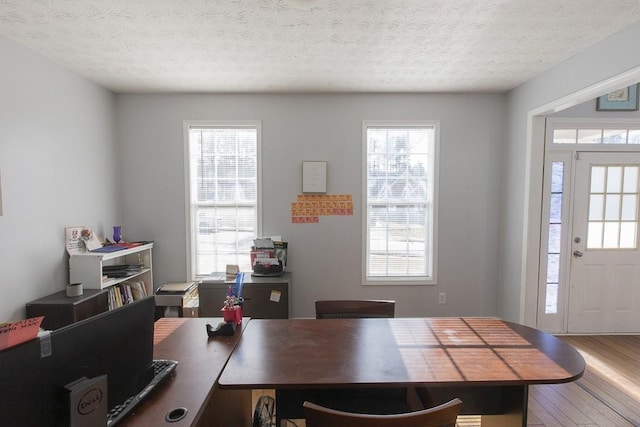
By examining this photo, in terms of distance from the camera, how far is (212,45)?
2.25m

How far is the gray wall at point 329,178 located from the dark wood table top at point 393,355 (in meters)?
1.66

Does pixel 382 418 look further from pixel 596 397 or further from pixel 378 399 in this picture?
pixel 596 397

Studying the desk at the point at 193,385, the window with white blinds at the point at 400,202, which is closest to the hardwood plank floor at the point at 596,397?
the desk at the point at 193,385

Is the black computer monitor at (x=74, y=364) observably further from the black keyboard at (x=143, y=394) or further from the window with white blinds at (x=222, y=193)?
the window with white blinds at (x=222, y=193)

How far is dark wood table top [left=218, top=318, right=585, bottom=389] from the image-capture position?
117 centimetres

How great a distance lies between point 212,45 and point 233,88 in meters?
0.86

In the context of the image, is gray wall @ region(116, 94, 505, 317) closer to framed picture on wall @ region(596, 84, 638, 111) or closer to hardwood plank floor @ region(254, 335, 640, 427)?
framed picture on wall @ region(596, 84, 638, 111)

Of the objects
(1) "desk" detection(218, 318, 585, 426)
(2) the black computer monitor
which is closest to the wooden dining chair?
(1) "desk" detection(218, 318, 585, 426)

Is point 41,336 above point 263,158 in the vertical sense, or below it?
below

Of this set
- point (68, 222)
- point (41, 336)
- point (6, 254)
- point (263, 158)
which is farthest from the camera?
point (263, 158)

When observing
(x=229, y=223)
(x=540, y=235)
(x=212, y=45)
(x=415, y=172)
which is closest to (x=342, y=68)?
(x=212, y=45)

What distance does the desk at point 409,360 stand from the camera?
117 cm

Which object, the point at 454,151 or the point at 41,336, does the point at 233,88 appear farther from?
the point at 41,336

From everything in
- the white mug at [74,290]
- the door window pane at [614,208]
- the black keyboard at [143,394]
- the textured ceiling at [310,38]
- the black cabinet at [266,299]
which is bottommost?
the black cabinet at [266,299]
